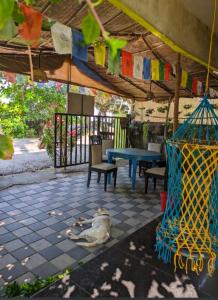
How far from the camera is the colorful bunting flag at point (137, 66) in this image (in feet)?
14.8

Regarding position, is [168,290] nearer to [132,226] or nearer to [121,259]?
[121,259]

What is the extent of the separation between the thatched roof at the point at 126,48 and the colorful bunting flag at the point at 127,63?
0.14 metres

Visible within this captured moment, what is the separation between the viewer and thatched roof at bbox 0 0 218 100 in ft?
8.41

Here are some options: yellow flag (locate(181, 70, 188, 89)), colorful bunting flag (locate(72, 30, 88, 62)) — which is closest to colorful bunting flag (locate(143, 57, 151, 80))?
yellow flag (locate(181, 70, 188, 89))

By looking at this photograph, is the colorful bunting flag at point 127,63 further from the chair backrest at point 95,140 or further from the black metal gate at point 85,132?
the black metal gate at point 85,132

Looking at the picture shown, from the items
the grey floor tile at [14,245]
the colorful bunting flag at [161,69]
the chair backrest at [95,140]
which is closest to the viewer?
the grey floor tile at [14,245]

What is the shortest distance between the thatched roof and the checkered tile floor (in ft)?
8.16

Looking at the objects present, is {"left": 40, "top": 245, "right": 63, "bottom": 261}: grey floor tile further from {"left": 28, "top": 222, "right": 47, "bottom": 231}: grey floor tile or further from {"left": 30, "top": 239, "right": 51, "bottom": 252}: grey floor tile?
{"left": 28, "top": 222, "right": 47, "bottom": 231}: grey floor tile

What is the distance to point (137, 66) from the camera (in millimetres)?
4535

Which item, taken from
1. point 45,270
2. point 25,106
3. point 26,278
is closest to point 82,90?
point 25,106

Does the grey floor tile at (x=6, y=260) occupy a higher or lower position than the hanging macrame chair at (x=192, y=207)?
lower

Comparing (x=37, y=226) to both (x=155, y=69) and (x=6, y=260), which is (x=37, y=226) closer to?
(x=6, y=260)

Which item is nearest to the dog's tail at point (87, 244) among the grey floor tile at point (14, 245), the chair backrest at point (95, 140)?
the grey floor tile at point (14, 245)

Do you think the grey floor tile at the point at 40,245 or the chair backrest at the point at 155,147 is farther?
the chair backrest at the point at 155,147
